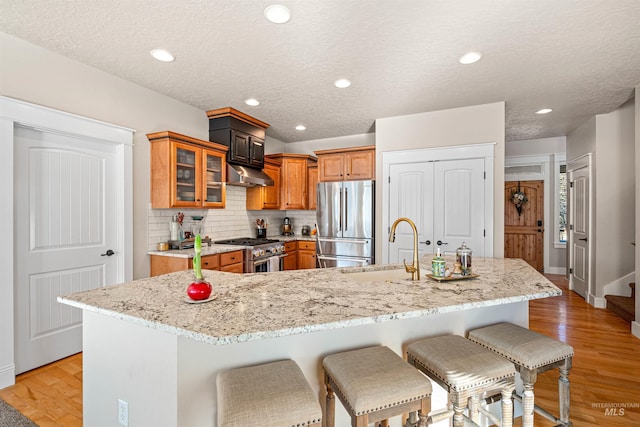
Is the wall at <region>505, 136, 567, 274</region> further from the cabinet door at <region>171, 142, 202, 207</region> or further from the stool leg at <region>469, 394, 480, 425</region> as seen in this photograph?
the cabinet door at <region>171, 142, 202, 207</region>

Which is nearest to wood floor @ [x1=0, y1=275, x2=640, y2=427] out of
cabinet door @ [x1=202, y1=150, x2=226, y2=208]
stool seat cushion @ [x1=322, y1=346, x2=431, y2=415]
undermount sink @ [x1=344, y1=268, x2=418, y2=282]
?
undermount sink @ [x1=344, y1=268, x2=418, y2=282]

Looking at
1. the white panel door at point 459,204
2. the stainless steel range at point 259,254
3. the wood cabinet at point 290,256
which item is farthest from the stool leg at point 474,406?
the wood cabinet at point 290,256

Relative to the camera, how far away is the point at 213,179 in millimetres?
3971

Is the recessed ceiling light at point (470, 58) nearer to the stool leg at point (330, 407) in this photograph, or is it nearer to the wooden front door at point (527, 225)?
the stool leg at point (330, 407)

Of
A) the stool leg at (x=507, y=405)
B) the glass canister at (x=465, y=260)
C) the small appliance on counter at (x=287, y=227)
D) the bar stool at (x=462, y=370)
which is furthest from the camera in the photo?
the small appliance on counter at (x=287, y=227)

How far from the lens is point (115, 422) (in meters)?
1.42

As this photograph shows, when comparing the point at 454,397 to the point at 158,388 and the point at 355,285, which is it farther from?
the point at 158,388

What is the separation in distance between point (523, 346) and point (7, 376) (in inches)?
140

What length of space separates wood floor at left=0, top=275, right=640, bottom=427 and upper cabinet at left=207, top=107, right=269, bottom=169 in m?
2.85

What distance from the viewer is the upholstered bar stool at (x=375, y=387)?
1.13 metres

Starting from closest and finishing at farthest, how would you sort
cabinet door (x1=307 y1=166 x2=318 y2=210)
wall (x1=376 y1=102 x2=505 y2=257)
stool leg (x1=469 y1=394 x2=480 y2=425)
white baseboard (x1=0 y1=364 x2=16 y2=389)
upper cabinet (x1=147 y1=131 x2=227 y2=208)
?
stool leg (x1=469 y1=394 x2=480 y2=425)
white baseboard (x1=0 y1=364 x2=16 y2=389)
upper cabinet (x1=147 y1=131 x2=227 y2=208)
wall (x1=376 y1=102 x2=505 y2=257)
cabinet door (x1=307 y1=166 x2=318 y2=210)

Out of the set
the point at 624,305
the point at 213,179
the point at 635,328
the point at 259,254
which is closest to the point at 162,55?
the point at 213,179

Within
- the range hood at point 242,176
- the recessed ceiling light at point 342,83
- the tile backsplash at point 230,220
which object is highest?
the recessed ceiling light at point 342,83

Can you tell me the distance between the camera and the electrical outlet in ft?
4.53
